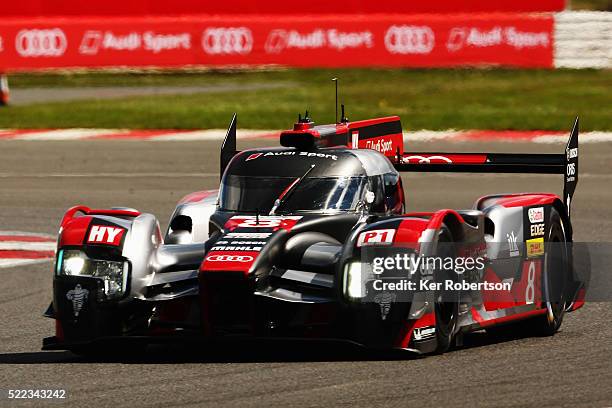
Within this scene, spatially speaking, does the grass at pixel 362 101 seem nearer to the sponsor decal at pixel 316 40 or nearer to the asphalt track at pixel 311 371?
the sponsor decal at pixel 316 40

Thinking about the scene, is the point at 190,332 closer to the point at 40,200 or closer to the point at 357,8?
the point at 40,200

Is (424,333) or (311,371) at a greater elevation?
(424,333)

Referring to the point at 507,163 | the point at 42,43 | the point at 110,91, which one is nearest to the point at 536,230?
the point at 507,163

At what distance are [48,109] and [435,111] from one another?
6564 millimetres

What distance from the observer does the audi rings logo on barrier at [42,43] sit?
2664cm

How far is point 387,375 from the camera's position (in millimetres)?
7578

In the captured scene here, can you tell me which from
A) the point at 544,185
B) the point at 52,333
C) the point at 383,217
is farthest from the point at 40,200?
the point at 383,217

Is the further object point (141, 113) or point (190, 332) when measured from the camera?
point (141, 113)

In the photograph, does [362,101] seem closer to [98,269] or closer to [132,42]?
[132,42]

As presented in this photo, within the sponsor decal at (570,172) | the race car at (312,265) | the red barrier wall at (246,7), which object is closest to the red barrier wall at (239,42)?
the red barrier wall at (246,7)

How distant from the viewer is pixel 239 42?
26578 mm

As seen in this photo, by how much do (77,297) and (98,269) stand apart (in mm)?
199

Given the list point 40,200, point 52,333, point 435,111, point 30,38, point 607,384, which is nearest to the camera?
point 607,384

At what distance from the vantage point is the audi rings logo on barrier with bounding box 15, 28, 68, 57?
26.6 meters
